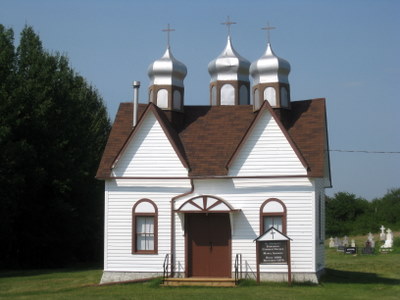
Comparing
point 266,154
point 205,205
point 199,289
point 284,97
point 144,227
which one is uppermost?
point 284,97

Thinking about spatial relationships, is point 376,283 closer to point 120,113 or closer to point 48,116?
point 120,113

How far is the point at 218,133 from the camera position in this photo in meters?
28.0

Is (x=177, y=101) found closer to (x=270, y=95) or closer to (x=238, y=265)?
(x=270, y=95)

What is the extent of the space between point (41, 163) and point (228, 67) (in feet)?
46.4

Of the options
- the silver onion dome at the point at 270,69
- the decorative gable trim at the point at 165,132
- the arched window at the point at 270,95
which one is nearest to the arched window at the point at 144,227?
the decorative gable trim at the point at 165,132

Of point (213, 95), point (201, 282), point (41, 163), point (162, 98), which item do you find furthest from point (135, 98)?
point (41, 163)

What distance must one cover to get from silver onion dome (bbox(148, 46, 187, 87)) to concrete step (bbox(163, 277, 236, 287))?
876 centimetres

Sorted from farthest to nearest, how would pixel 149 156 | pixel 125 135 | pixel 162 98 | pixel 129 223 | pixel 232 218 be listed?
pixel 162 98 < pixel 125 135 < pixel 149 156 < pixel 129 223 < pixel 232 218

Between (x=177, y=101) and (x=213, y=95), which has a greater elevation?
(x=213, y=95)

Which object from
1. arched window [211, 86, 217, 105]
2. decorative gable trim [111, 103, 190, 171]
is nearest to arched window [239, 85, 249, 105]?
arched window [211, 86, 217, 105]

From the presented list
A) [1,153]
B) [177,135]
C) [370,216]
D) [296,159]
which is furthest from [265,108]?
[370,216]

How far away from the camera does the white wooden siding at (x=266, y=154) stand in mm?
25453

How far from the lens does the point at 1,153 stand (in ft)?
118

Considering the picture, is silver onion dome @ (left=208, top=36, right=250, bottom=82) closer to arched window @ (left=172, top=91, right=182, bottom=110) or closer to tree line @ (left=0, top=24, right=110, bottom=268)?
arched window @ (left=172, top=91, right=182, bottom=110)
